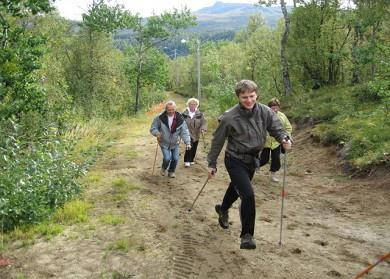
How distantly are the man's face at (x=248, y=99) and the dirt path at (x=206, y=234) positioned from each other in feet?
6.48

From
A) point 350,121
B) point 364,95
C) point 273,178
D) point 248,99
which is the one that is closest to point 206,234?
point 248,99

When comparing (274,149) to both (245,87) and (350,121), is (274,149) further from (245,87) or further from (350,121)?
(245,87)

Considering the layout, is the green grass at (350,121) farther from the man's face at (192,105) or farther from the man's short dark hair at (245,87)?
the man's short dark hair at (245,87)

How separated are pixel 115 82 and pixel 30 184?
23.0 metres

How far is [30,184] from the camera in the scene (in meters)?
7.12

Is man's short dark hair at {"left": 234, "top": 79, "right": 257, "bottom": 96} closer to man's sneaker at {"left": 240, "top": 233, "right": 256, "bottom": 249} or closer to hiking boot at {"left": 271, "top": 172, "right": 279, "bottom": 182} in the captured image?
man's sneaker at {"left": 240, "top": 233, "right": 256, "bottom": 249}

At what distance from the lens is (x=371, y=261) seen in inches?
236

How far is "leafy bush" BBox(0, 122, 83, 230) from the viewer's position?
6836 mm

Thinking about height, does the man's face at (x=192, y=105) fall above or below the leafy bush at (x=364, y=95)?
above

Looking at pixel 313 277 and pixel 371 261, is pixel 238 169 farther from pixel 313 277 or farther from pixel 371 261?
pixel 371 261

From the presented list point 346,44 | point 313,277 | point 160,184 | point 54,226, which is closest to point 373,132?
point 160,184

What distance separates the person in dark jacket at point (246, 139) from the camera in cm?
585

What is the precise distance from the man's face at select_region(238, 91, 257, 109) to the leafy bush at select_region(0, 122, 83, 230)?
3.33m

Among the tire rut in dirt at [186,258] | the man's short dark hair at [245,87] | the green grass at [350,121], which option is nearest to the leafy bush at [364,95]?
the green grass at [350,121]
